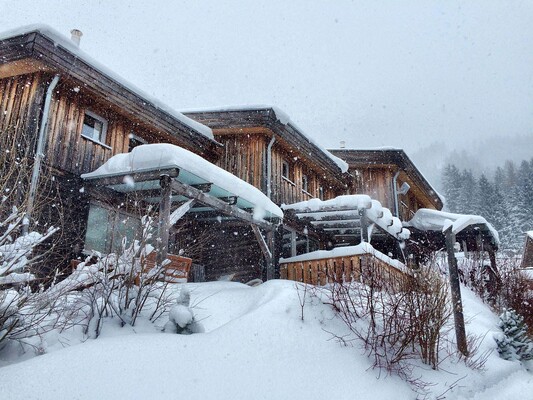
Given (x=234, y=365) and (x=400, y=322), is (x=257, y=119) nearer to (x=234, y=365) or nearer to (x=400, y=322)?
(x=400, y=322)

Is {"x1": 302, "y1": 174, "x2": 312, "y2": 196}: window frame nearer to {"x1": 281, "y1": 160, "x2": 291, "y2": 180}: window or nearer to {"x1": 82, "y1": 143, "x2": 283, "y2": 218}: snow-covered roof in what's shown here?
{"x1": 281, "y1": 160, "x2": 291, "y2": 180}: window

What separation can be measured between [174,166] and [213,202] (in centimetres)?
158

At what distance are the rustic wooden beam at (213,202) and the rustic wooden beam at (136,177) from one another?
0.65ft

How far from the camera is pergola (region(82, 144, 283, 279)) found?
8308 mm

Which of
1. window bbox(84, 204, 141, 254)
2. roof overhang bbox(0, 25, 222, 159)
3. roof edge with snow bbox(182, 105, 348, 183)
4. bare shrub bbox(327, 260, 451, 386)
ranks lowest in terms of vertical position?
bare shrub bbox(327, 260, 451, 386)

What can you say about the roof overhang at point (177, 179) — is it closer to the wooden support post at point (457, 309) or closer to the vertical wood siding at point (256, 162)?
the vertical wood siding at point (256, 162)

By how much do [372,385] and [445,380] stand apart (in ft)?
5.02

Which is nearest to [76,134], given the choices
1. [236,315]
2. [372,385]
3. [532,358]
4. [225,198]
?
[225,198]

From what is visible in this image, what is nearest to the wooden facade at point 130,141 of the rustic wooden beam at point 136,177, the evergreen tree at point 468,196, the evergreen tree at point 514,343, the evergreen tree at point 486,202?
the rustic wooden beam at point 136,177

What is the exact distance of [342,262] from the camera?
34.0 ft

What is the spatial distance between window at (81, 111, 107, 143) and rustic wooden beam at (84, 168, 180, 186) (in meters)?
1.31

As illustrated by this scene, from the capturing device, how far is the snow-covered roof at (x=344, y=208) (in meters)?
11.8

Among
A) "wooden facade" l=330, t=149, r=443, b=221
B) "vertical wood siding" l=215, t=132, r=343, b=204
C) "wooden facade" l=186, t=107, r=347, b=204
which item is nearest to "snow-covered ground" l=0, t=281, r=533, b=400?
"vertical wood siding" l=215, t=132, r=343, b=204

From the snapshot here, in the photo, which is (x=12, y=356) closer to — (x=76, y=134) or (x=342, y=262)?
(x=76, y=134)
